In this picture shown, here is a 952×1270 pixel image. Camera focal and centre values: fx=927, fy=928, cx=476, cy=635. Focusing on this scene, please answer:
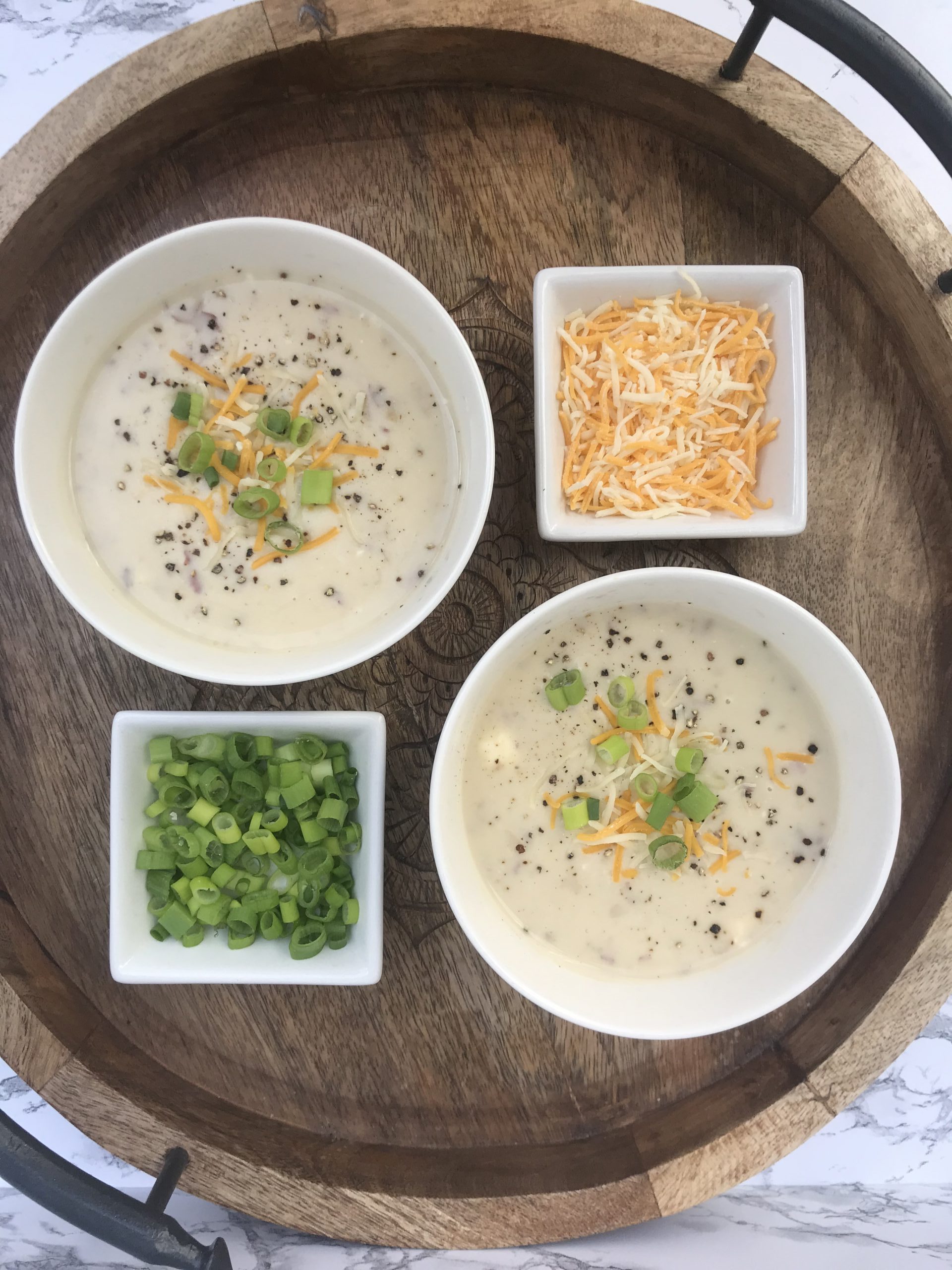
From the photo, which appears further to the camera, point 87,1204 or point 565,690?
point 565,690

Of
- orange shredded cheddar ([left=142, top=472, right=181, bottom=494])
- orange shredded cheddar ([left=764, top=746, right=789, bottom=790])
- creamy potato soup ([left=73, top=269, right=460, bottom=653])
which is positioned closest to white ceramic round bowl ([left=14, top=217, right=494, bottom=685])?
creamy potato soup ([left=73, top=269, right=460, bottom=653])

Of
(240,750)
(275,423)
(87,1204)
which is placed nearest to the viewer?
(87,1204)

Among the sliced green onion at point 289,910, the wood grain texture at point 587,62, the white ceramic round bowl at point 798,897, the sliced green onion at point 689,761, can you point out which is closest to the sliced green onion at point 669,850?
the sliced green onion at point 689,761

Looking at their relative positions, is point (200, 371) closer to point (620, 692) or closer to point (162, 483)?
point (162, 483)

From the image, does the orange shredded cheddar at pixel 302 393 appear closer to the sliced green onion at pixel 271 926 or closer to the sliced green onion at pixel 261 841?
the sliced green onion at pixel 261 841

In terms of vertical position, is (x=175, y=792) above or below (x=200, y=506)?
below

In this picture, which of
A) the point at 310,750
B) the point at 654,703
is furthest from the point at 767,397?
the point at 310,750

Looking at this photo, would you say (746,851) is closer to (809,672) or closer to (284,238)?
(809,672)

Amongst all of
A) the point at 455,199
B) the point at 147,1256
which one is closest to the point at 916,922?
the point at 147,1256

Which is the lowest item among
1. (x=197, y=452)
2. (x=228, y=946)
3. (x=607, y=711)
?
(x=228, y=946)
